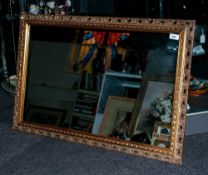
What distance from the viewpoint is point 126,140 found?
1.27m

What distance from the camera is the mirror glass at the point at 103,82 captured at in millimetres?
1238

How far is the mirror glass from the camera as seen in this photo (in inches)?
48.8

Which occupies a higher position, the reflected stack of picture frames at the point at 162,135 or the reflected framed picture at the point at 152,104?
the reflected framed picture at the point at 152,104

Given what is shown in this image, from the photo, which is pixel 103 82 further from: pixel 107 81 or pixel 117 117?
pixel 117 117

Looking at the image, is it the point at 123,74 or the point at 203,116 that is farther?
the point at 203,116

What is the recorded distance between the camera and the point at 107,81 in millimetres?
1329

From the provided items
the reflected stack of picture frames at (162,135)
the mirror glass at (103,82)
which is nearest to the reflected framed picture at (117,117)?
the mirror glass at (103,82)

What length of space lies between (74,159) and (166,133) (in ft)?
1.23

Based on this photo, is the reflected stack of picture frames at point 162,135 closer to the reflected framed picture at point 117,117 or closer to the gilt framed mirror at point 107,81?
the gilt framed mirror at point 107,81

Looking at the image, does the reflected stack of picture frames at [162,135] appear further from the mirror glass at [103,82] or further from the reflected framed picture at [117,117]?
the reflected framed picture at [117,117]

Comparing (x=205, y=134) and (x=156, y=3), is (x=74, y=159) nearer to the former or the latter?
(x=205, y=134)

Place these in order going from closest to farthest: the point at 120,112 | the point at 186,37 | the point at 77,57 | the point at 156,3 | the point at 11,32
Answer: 1. the point at 186,37
2. the point at 120,112
3. the point at 77,57
4. the point at 156,3
5. the point at 11,32

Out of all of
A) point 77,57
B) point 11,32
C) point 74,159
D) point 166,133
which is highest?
point 11,32

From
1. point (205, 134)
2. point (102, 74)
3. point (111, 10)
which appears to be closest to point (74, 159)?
point (102, 74)
